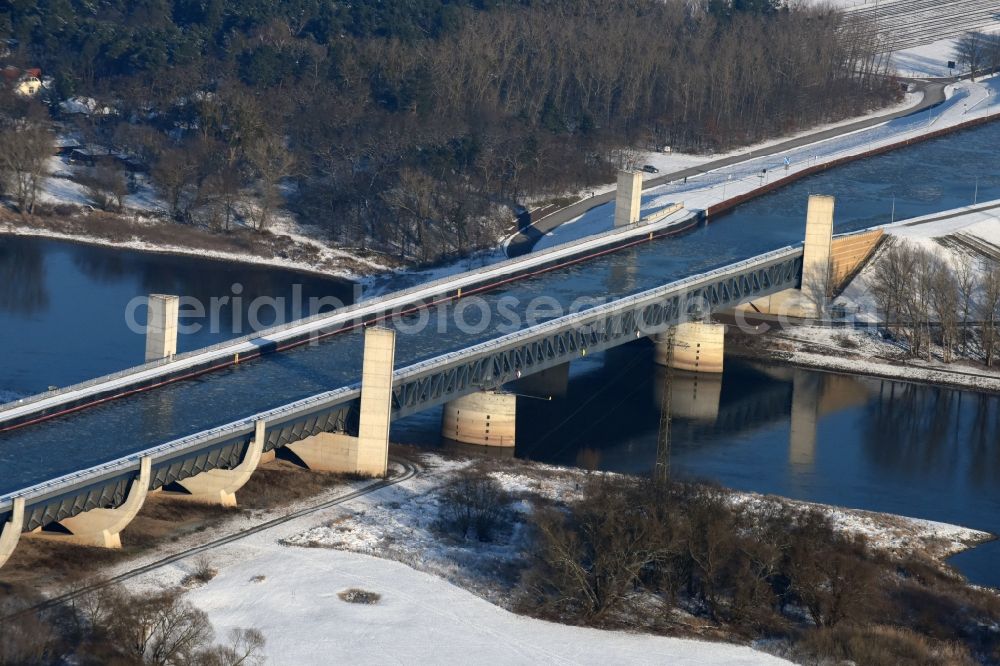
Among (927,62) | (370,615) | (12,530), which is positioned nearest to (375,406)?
(370,615)

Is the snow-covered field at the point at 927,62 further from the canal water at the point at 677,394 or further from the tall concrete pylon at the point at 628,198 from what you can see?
the tall concrete pylon at the point at 628,198

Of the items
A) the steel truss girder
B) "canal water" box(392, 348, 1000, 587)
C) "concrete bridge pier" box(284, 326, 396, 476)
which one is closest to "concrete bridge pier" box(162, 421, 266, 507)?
the steel truss girder

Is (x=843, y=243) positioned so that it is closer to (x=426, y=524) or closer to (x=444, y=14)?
(x=426, y=524)

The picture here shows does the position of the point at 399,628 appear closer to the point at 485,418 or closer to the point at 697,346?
the point at 485,418

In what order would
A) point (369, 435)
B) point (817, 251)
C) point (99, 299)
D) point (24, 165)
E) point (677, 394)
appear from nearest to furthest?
point (369, 435) → point (677, 394) → point (99, 299) → point (817, 251) → point (24, 165)

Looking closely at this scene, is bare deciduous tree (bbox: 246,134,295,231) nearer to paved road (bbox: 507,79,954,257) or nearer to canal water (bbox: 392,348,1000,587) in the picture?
paved road (bbox: 507,79,954,257)

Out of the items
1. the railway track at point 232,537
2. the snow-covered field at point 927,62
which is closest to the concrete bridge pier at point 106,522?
the railway track at point 232,537

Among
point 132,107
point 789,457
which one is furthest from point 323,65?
point 789,457
